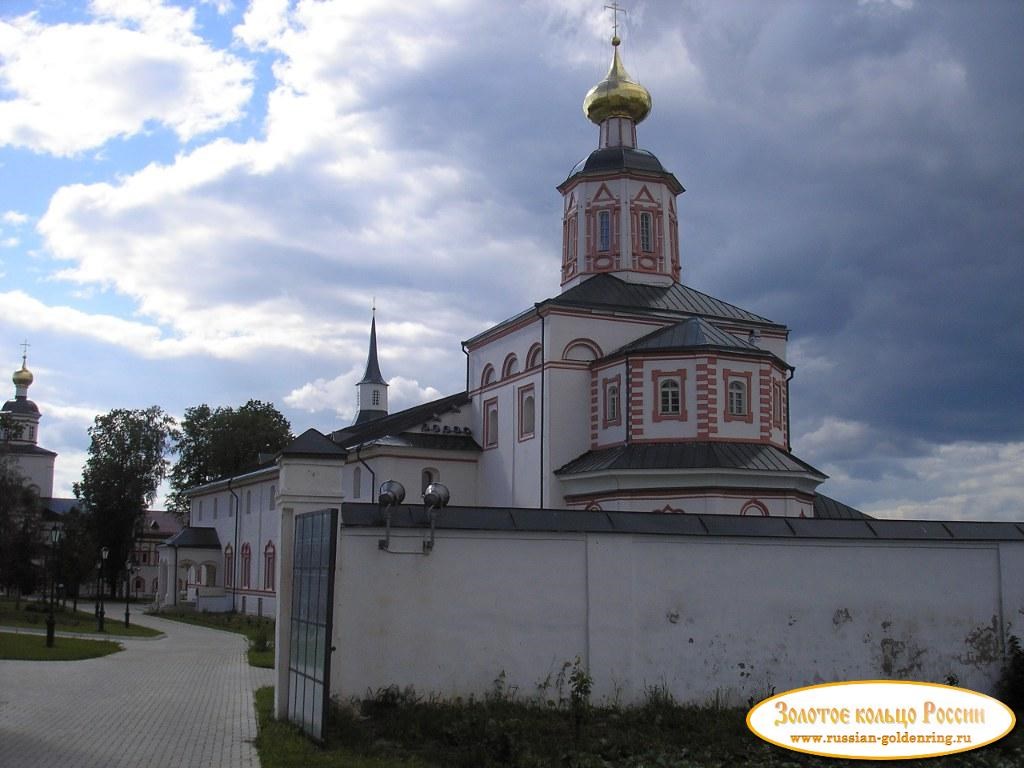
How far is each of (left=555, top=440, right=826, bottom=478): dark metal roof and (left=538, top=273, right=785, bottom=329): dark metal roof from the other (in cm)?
561

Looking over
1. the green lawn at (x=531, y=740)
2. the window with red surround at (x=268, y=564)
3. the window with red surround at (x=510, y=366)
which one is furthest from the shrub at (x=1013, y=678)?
the window with red surround at (x=268, y=564)

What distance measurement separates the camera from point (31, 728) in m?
13.6

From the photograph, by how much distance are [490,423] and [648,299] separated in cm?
679

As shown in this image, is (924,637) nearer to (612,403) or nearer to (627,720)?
(627,720)

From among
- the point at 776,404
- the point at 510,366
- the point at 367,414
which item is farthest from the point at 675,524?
the point at 367,414

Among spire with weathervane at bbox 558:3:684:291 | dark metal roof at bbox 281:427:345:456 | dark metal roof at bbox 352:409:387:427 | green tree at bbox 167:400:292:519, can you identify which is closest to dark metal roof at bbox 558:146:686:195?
spire with weathervane at bbox 558:3:684:291

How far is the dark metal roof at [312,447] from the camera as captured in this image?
14023 millimetres

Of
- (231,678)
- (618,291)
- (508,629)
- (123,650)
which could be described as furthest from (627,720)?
(618,291)

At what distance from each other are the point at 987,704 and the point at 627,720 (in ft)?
13.8

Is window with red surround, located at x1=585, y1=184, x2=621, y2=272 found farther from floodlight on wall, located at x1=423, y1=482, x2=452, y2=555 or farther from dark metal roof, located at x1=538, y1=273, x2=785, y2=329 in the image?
floodlight on wall, located at x1=423, y1=482, x2=452, y2=555

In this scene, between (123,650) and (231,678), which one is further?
(123,650)

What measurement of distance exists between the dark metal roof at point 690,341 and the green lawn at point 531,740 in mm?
16940

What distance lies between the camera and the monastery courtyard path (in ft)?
38.8

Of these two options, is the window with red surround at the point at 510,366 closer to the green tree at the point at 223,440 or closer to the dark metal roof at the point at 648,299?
the dark metal roof at the point at 648,299
